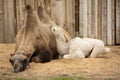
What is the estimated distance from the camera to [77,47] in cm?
880

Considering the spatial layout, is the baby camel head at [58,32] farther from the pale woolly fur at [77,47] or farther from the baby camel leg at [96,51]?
the baby camel leg at [96,51]

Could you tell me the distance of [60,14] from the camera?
10898mm

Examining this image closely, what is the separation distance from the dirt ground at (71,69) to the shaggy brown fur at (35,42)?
203 mm

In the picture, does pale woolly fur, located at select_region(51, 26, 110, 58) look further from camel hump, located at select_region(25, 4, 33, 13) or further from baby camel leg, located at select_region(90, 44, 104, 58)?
camel hump, located at select_region(25, 4, 33, 13)

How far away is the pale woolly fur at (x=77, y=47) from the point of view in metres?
8.80

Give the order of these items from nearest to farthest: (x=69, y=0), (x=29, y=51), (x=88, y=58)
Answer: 1. (x=29, y=51)
2. (x=88, y=58)
3. (x=69, y=0)

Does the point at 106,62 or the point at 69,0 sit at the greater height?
the point at 69,0

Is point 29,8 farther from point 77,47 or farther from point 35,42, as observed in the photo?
point 77,47

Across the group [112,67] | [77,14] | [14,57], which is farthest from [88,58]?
[77,14]

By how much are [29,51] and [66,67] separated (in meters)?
0.78

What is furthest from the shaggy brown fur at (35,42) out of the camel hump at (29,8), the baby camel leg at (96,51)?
the baby camel leg at (96,51)

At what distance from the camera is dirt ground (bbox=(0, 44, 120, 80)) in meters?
7.02

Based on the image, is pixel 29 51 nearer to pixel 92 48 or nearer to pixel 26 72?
pixel 26 72

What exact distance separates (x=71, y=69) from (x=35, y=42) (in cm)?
114
